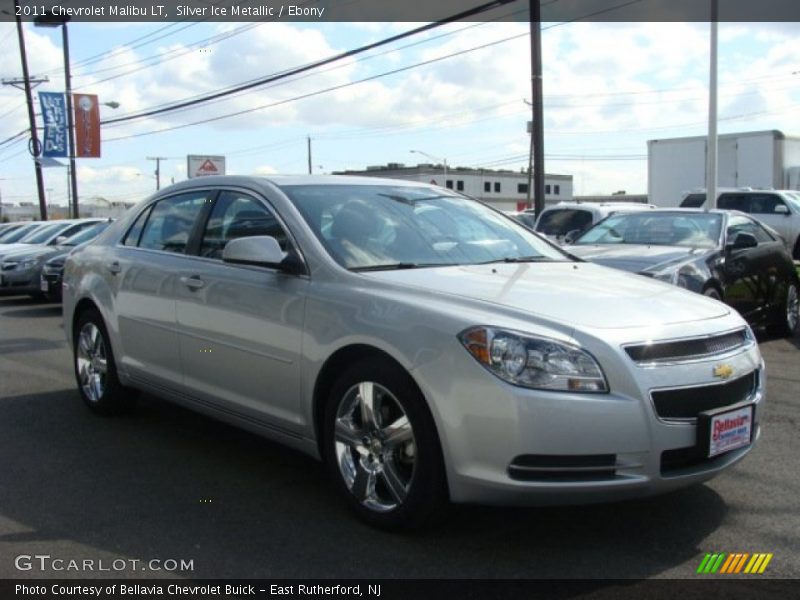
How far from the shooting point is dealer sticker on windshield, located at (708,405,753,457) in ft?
11.4

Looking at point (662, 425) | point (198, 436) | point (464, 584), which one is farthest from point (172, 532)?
point (662, 425)

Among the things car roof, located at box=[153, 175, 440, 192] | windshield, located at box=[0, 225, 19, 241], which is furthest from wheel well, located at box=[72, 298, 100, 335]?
windshield, located at box=[0, 225, 19, 241]

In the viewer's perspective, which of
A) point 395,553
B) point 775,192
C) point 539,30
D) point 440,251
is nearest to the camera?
point 395,553

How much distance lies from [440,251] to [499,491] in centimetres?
156

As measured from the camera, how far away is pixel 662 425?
333cm

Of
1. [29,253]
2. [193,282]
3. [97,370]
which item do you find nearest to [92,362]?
[97,370]

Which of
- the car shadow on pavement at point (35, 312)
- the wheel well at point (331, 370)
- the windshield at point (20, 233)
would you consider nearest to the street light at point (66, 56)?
the windshield at point (20, 233)

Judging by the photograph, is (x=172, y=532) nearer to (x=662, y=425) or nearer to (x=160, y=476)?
(x=160, y=476)

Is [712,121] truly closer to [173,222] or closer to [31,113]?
[173,222]

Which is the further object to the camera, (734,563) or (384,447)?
(384,447)

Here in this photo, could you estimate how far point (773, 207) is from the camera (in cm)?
1800

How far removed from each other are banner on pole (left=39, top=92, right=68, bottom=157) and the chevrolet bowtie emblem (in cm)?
2980

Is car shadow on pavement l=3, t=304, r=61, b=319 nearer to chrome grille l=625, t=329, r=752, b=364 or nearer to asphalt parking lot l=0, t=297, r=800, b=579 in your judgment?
asphalt parking lot l=0, t=297, r=800, b=579

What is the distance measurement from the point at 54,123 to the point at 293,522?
2922 cm
